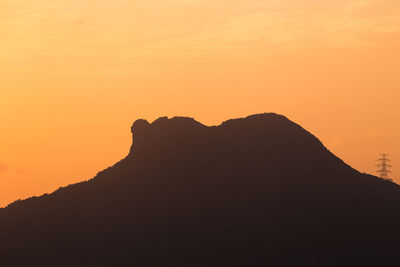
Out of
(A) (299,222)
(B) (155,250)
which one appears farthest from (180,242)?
(A) (299,222)

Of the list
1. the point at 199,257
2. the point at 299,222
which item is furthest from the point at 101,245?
the point at 299,222

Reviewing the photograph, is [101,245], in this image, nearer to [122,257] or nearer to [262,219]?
[122,257]

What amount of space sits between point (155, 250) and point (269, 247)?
2000cm

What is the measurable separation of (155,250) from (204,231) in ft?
30.5

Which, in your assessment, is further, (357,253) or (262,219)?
(262,219)

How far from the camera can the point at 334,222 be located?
7726 inches

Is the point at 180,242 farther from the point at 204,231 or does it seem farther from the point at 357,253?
the point at 357,253

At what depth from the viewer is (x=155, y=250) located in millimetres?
194750

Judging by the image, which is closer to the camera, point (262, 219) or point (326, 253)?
point (326, 253)

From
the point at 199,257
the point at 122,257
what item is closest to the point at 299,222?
the point at 199,257

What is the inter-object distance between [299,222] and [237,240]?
11722 millimetres

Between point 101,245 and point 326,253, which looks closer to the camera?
point 326,253

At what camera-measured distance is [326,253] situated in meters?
186

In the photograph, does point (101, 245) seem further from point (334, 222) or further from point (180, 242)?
point (334, 222)
